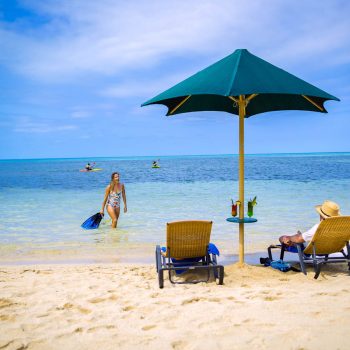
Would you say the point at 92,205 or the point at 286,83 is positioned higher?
the point at 286,83

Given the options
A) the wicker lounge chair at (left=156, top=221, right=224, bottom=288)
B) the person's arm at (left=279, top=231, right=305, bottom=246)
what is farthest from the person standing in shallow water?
the person's arm at (left=279, top=231, right=305, bottom=246)

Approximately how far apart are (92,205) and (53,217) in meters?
3.41

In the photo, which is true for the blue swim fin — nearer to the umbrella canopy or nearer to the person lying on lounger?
the umbrella canopy

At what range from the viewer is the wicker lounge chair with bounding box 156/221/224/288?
4629 mm

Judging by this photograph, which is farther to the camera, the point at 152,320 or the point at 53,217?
the point at 53,217

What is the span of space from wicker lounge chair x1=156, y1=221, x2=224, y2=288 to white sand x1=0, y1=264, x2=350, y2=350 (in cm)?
21

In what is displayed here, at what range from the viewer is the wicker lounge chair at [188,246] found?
463cm

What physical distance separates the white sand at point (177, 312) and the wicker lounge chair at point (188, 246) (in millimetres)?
212

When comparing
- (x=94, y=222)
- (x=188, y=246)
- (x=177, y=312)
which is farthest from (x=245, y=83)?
(x=94, y=222)

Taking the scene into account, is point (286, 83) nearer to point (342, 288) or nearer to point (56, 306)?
point (342, 288)

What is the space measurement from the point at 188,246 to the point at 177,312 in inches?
48.1

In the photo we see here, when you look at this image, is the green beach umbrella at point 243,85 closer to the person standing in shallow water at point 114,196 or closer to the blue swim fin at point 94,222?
the person standing in shallow water at point 114,196

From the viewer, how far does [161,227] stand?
10.4 meters

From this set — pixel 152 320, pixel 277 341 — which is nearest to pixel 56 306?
pixel 152 320
